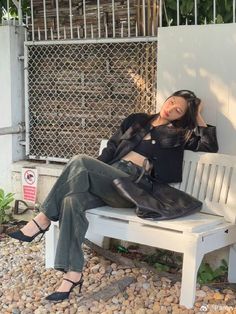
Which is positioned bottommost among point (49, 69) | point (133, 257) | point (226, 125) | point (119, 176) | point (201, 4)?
point (133, 257)

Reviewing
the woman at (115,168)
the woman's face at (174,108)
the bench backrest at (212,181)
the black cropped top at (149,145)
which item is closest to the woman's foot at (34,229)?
the woman at (115,168)

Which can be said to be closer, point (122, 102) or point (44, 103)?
point (122, 102)

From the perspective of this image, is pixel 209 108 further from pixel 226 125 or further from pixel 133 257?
pixel 133 257

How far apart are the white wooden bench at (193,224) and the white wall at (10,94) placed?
1.50m

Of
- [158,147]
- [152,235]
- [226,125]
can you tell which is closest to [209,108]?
[226,125]

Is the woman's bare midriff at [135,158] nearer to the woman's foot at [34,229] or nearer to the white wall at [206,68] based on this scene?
the white wall at [206,68]

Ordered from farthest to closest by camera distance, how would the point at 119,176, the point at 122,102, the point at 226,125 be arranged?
the point at 122,102 < the point at 226,125 < the point at 119,176

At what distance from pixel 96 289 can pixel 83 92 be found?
1989 mm

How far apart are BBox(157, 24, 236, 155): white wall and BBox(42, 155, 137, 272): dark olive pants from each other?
0.86m

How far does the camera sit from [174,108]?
4254 mm

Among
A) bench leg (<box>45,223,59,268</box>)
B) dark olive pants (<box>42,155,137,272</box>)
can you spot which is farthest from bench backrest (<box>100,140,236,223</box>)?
bench leg (<box>45,223,59,268</box>)

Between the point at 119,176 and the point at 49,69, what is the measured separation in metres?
1.81

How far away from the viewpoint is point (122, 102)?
5074 mm

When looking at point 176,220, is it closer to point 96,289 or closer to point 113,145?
point 96,289
